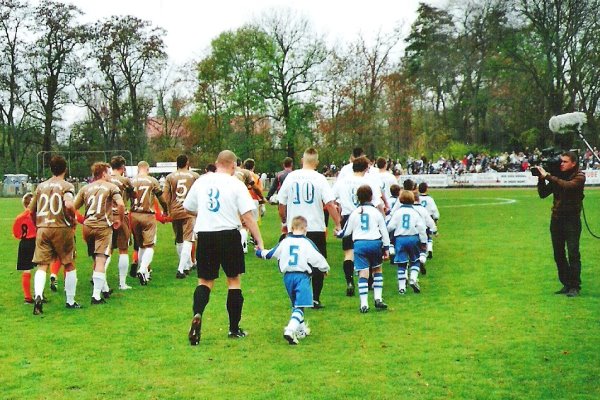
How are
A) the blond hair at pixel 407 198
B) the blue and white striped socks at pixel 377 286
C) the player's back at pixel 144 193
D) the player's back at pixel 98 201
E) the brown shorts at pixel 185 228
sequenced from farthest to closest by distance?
1. the brown shorts at pixel 185 228
2. the player's back at pixel 144 193
3. the blond hair at pixel 407 198
4. the player's back at pixel 98 201
5. the blue and white striped socks at pixel 377 286

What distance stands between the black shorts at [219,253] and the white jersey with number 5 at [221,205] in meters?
0.07

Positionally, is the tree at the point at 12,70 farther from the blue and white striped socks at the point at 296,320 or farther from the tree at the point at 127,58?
the blue and white striped socks at the point at 296,320

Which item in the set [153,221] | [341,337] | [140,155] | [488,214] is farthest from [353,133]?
[341,337]

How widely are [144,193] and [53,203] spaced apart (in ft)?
8.42

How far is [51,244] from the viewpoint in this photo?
9758mm

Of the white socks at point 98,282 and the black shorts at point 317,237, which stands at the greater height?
the black shorts at point 317,237

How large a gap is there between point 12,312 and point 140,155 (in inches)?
2117

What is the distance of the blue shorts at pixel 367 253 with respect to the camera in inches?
376

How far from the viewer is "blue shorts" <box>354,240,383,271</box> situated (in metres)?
9.54

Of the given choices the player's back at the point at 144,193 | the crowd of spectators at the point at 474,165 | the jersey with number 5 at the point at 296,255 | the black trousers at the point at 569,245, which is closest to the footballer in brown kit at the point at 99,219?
the player's back at the point at 144,193

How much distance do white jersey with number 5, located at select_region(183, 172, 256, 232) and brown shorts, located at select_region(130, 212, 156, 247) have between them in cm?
454

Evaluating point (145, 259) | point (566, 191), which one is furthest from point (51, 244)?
point (566, 191)

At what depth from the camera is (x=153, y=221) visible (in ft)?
40.5


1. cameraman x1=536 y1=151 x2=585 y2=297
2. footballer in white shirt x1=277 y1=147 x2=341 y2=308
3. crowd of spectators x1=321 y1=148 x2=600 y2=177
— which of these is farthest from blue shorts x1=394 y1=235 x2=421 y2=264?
crowd of spectators x1=321 y1=148 x2=600 y2=177
